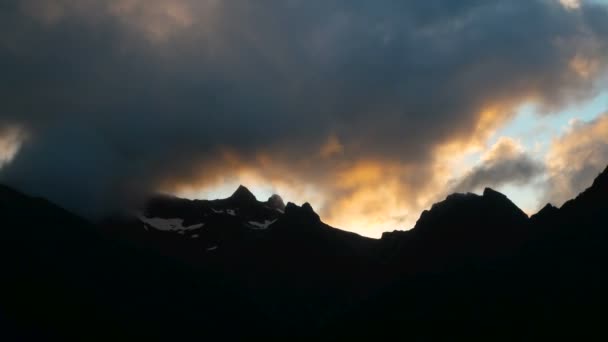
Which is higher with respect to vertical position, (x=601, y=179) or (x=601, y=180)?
(x=601, y=179)

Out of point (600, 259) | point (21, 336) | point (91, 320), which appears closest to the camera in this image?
point (21, 336)

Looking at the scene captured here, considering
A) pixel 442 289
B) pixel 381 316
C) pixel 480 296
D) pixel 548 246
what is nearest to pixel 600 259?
pixel 548 246

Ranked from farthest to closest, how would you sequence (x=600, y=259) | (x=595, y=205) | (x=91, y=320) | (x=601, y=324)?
(x=595, y=205) < (x=91, y=320) < (x=600, y=259) < (x=601, y=324)

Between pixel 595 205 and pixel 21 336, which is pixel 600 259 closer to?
pixel 595 205

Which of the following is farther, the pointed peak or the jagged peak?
the pointed peak

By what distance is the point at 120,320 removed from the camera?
182 meters

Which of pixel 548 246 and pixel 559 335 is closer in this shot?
pixel 559 335

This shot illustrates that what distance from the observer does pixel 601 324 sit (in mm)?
136375

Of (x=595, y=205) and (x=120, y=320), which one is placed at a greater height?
(x=595, y=205)

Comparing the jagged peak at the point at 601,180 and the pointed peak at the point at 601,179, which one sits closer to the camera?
the jagged peak at the point at 601,180

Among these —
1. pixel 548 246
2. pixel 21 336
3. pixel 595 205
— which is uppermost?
pixel 595 205

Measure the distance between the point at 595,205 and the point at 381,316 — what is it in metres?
70.6

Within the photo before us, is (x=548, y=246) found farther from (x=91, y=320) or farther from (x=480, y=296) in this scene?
(x=91, y=320)

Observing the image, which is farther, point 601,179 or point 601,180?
point 601,179
